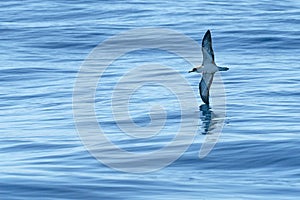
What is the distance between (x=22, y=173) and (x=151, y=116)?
6.45m

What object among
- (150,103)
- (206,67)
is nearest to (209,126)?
(206,67)

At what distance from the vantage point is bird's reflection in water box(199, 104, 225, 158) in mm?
20000

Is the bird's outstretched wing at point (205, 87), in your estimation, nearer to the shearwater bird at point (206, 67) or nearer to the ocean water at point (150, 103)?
the shearwater bird at point (206, 67)

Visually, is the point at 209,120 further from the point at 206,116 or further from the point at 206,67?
the point at 206,67

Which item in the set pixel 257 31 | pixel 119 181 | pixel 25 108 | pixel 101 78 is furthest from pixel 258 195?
pixel 257 31

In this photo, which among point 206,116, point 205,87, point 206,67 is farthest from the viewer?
point 205,87

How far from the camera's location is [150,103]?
2611 cm

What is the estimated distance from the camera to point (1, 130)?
23.1m

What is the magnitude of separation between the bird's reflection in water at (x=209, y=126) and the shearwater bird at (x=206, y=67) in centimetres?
43

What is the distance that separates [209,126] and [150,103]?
3.58 meters

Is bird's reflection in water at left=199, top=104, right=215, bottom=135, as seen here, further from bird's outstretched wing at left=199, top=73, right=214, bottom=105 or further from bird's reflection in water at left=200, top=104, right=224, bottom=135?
bird's outstretched wing at left=199, top=73, right=214, bottom=105

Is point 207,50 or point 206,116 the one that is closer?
point 207,50

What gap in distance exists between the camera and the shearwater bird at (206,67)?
2261 centimetres

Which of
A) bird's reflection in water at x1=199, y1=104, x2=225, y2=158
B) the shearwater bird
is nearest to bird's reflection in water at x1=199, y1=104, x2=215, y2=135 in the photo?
bird's reflection in water at x1=199, y1=104, x2=225, y2=158
